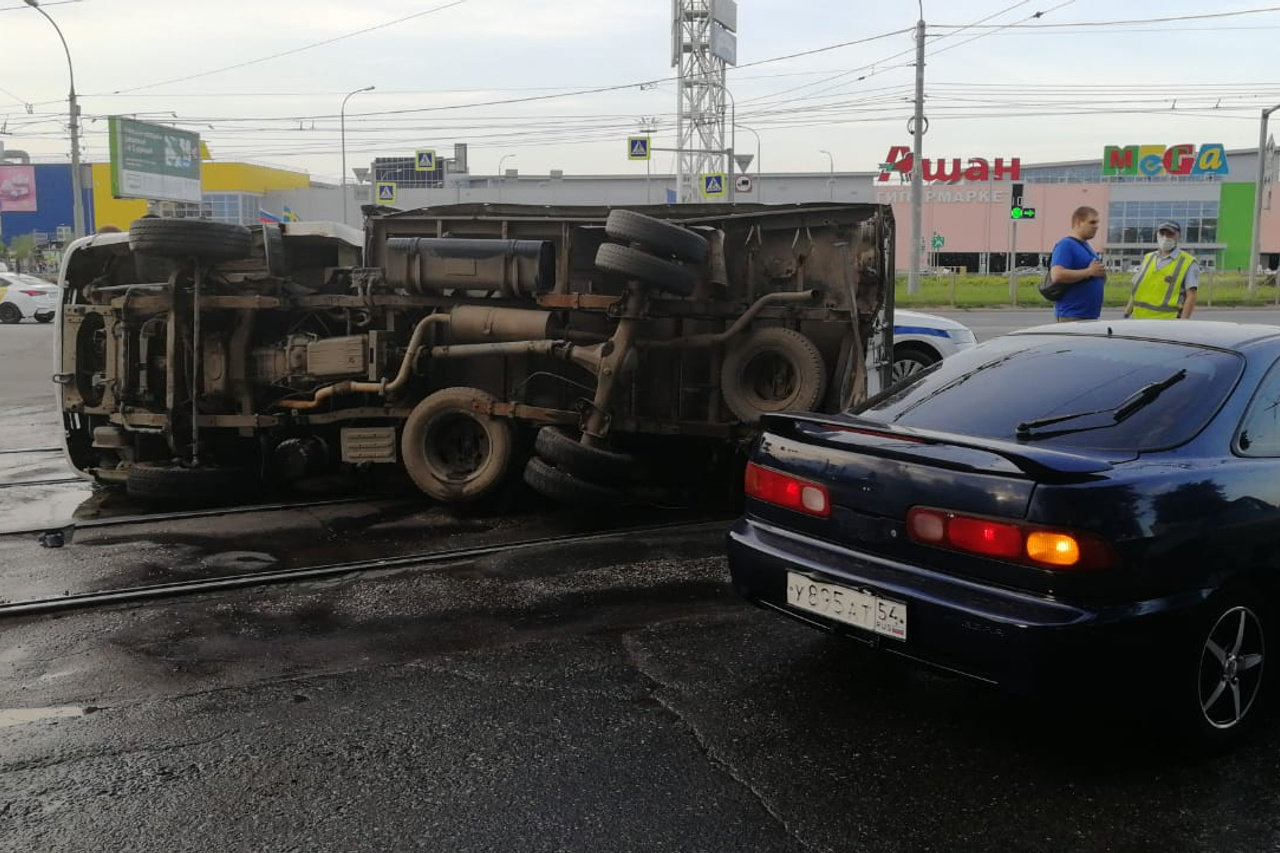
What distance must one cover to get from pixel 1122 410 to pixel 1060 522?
2.44 ft

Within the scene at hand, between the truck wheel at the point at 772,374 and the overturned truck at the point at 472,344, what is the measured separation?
0.05 ft

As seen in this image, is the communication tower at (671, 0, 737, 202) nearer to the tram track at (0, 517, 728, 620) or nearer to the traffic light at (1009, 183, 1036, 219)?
the traffic light at (1009, 183, 1036, 219)

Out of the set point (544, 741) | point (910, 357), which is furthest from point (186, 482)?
point (910, 357)

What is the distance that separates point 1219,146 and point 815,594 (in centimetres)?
7878

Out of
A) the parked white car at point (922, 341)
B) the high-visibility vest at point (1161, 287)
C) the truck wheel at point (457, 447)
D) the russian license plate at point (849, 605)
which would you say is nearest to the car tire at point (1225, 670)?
the russian license plate at point (849, 605)

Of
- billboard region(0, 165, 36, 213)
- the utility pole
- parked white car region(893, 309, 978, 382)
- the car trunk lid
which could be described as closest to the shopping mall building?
billboard region(0, 165, 36, 213)

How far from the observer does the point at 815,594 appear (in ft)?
13.0

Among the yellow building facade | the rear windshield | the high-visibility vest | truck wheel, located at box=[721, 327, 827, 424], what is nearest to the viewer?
the rear windshield

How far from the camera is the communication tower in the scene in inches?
1812

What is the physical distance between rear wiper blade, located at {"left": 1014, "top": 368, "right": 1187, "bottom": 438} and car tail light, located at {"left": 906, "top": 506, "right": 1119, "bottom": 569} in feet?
1.69

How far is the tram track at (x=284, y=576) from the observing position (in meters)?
5.62

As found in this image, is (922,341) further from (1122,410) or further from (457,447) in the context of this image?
(1122,410)

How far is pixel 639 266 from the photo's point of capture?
6.94 m

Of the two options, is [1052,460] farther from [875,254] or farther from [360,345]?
[360,345]
